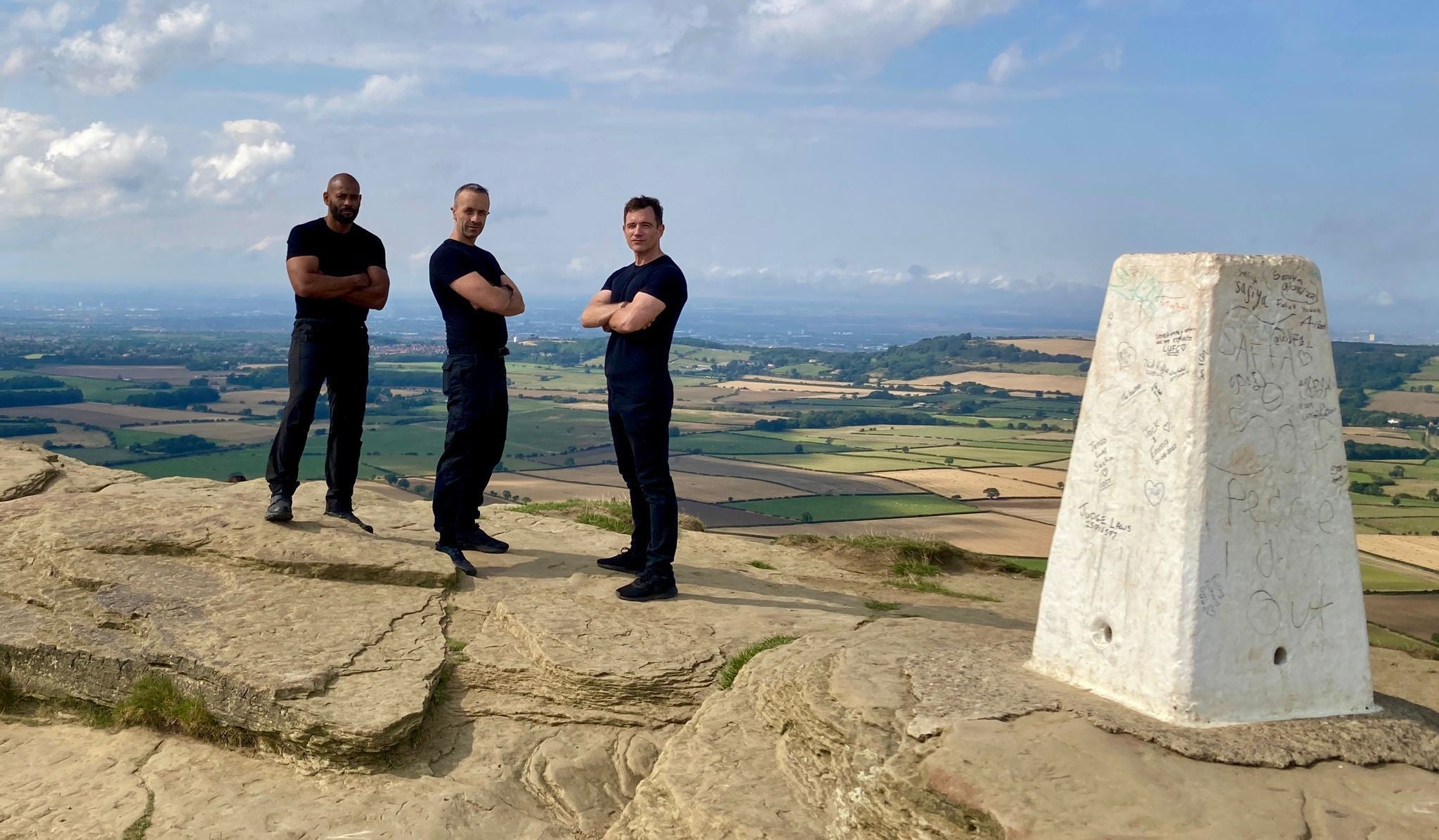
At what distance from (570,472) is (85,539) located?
29.5m

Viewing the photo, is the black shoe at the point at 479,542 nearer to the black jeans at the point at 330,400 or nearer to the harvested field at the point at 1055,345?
the black jeans at the point at 330,400

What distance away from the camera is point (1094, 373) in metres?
5.94

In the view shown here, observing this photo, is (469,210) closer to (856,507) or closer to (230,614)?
(230,614)

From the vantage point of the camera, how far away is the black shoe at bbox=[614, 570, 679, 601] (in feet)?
26.2

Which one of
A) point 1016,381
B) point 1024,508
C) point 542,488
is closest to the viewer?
point 1024,508

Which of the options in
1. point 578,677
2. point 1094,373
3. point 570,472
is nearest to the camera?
point 1094,373

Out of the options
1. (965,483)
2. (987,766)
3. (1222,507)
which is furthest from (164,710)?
(965,483)

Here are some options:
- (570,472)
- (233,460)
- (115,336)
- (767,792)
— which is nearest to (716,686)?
(767,792)

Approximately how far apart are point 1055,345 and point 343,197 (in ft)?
270

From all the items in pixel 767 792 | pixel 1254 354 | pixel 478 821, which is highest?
pixel 1254 354

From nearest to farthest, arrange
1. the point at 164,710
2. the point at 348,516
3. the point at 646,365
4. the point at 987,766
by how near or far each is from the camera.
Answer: the point at 987,766 → the point at 164,710 → the point at 646,365 → the point at 348,516

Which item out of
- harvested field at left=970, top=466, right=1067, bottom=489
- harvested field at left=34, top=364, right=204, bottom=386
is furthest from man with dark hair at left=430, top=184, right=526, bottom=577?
harvested field at left=34, top=364, right=204, bottom=386

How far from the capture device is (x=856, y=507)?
3025 cm

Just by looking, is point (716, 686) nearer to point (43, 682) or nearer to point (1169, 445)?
point (1169, 445)
